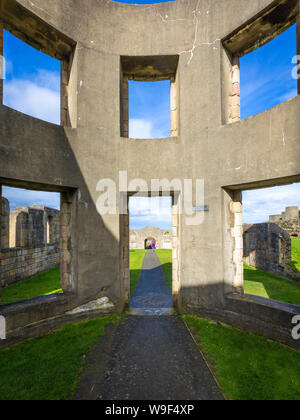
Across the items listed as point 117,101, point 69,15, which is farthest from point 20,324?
point 69,15

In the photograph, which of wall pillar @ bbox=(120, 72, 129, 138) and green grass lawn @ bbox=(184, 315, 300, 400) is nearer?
green grass lawn @ bbox=(184, 315, 300, 400)

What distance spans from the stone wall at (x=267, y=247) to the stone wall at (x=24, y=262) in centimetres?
1256

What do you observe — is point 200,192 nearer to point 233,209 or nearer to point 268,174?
point 233,209

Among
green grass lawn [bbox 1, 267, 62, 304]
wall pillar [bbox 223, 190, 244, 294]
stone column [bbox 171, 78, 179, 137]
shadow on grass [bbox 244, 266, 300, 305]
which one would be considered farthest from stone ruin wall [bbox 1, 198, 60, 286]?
shadow on grass [bbox 244, 266, 300, 305]

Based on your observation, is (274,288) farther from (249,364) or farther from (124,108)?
(124,108)

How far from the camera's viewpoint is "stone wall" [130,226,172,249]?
29.4m

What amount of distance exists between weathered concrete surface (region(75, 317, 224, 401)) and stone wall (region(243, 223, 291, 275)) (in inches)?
331

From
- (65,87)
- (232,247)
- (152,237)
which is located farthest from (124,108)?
(152,237)

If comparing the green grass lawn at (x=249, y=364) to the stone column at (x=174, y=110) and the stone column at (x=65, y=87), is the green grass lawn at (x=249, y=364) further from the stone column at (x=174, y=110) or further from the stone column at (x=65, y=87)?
the stone column at (x=65, y=87)

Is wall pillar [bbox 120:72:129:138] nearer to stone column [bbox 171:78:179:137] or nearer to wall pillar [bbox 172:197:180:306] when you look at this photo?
stone column [bbox 171:78:179:137]

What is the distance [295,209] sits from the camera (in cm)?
1966

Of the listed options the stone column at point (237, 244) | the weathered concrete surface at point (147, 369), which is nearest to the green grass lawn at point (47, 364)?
the weathered concrete surface at point (147, 369)

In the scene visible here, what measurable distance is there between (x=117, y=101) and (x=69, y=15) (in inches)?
87.6

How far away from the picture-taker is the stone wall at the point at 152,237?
29.4 meters
